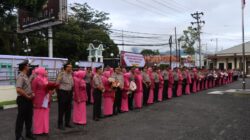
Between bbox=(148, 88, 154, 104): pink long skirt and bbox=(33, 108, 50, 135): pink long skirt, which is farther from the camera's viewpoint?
bbox=(148, 88, 154, 104): pink long skirt

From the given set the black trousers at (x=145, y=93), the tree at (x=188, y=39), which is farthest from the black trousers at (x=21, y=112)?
the tree at (x=188, y=39)

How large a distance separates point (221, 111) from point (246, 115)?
114 centimetres

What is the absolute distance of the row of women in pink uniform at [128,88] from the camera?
768 centimetres

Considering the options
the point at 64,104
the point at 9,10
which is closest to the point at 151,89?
the point at 64,104

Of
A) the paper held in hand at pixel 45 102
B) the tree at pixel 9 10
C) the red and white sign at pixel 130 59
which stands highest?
the tree at pixel 9 10

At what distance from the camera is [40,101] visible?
7672 mm

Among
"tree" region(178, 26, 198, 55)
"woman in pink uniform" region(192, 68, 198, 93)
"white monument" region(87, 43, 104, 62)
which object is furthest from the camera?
"tree" region(178, 26, 198, 55)

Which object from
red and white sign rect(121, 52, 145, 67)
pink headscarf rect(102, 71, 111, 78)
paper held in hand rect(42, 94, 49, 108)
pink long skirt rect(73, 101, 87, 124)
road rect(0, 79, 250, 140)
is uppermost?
red and white sign rect(121, 52, 145, 67)

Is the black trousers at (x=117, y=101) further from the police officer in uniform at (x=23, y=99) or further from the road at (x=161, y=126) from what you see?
the police officer in uniform at (x=23, y=99)

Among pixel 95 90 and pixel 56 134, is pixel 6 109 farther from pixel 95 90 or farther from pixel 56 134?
pixel 56 134

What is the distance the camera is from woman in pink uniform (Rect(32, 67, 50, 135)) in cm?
758

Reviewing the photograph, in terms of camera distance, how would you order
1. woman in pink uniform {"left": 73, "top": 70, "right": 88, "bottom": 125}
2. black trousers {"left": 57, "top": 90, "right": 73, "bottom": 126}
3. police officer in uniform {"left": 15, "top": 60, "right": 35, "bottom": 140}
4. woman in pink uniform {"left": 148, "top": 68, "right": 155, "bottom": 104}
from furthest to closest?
woman in pink uniform {"left": 148, "top": 68, "right": 155, "bottom": 104} < woman in pink uniform {"left": 73, "top": 70, "right": 88, "bottom": 125} < black trousers {"left": 57, "top": 90, "right": 73, "bottom": 126} < police officer in uniform {"left": 15, "top": 60, "right": 35, "bottom": 140}

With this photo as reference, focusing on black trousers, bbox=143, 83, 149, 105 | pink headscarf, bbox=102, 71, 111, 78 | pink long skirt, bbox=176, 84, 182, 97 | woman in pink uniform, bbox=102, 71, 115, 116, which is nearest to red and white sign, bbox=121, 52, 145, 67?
pink long skirt, bbox=176, 84, 182, 97

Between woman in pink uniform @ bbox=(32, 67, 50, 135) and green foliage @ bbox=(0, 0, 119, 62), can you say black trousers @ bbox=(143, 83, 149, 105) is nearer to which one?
woman in pink uniform @ bbox=(32, 67, 50, 135)
